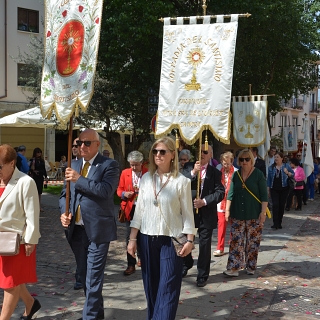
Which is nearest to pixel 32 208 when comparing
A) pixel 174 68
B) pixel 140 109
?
pixel 174 68

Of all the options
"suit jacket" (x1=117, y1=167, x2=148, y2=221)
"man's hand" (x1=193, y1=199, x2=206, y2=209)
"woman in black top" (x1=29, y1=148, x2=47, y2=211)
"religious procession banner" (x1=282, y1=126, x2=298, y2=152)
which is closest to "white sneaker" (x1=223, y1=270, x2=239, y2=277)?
"man's hand" (x1=193, y1=199, x2=206, y2=209)

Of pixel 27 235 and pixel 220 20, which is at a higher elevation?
pixel 220 20

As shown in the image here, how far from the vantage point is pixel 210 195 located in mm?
7164

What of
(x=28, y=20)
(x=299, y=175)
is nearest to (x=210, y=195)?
(x=299, y=175)

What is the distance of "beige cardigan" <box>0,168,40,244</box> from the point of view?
4.80 metres

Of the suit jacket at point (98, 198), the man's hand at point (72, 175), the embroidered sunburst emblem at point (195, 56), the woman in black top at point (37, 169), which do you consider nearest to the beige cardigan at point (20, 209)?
the man's hand at point (72, 175)

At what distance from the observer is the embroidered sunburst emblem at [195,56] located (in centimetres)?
734

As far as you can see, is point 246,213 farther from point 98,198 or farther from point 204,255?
point 98,198

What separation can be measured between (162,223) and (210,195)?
2.50 m

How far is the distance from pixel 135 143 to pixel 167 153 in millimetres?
15171

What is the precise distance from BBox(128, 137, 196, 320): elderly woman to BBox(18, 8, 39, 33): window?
27.0 meters

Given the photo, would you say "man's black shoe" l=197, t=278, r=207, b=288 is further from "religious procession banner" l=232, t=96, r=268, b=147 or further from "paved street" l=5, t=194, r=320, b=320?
"religious procession banner" l=232, t=96, r=268, b=147

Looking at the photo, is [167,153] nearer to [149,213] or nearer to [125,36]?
[149,213]

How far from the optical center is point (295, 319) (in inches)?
228
